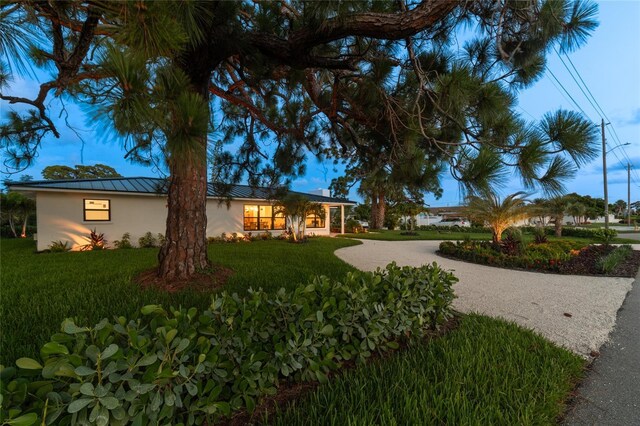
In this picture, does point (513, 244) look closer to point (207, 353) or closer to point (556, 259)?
point (556, 259)

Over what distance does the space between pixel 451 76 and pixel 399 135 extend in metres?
1.03

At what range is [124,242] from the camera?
1067 centimetres

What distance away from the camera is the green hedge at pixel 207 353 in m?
1.05

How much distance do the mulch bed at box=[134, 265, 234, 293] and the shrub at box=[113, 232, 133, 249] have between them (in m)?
7.64

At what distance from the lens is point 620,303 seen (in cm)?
441

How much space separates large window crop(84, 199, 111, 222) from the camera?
10.5m

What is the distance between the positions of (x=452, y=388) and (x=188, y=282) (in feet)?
11.3

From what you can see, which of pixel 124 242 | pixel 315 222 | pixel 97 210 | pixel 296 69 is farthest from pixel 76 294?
pixel 315 222

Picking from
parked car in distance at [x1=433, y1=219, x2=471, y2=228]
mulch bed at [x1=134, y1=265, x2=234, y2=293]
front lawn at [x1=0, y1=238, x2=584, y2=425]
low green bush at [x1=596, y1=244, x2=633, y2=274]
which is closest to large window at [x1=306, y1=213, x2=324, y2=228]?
low green bush at [x1=596, y1=244, x2=633, y2=274]

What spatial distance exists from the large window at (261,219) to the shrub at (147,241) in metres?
4.26

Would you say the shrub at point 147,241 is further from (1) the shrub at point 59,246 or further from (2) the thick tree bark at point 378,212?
(2) the thick tree bark at point 378,212

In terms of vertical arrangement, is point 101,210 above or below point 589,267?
above

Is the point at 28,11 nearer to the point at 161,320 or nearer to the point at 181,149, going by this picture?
the point at 181,149

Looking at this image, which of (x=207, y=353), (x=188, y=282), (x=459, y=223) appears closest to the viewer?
(x=207, y=353)
